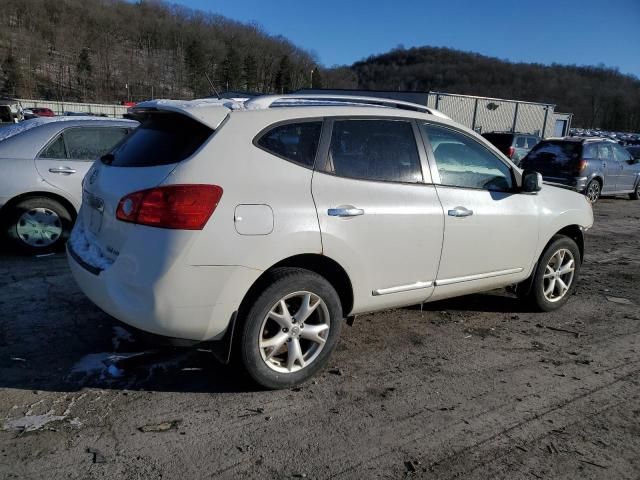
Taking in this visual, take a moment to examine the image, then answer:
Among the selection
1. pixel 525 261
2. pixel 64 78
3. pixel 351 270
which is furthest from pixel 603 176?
pixel 64 78

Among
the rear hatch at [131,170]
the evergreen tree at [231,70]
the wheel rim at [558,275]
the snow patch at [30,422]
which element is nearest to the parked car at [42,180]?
the rear hatch at [131,170]

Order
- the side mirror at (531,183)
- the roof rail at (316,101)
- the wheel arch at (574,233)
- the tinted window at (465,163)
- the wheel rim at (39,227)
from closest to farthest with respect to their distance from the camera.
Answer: the roof rail at (316,101)
the tinted window at (465,163)
the side mirror at (531,183)
the wheel arch at (574,233)
the wheel rim at (39,227)

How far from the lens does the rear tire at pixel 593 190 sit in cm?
1369

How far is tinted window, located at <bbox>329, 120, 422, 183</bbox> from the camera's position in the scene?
3.47 m

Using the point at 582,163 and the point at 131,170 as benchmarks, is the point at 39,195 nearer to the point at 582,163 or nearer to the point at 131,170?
the point at 131,170

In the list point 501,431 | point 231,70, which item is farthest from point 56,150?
point 231,70

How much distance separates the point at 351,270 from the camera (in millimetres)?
3410

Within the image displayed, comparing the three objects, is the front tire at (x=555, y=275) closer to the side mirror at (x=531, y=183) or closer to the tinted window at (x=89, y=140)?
the side mirror at (x=531, y=183)

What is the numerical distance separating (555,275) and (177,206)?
3.66 metres

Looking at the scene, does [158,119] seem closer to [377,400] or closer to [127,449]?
[127,449]

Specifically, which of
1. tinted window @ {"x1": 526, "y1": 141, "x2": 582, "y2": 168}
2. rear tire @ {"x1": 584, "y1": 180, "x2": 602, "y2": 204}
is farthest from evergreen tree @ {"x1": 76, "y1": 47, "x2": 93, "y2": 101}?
rear tire @ {"x1": 584, "y1": 180, "x2": 602, "y2": 204}

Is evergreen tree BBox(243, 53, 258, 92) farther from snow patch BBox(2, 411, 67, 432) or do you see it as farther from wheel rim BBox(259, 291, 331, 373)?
snow patch BBox(2, 411, 67, 432)

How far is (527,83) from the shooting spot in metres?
118

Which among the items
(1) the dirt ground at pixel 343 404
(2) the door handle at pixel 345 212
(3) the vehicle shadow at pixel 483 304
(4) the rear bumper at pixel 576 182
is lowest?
(1) the dirt ground at pixel 343 404
